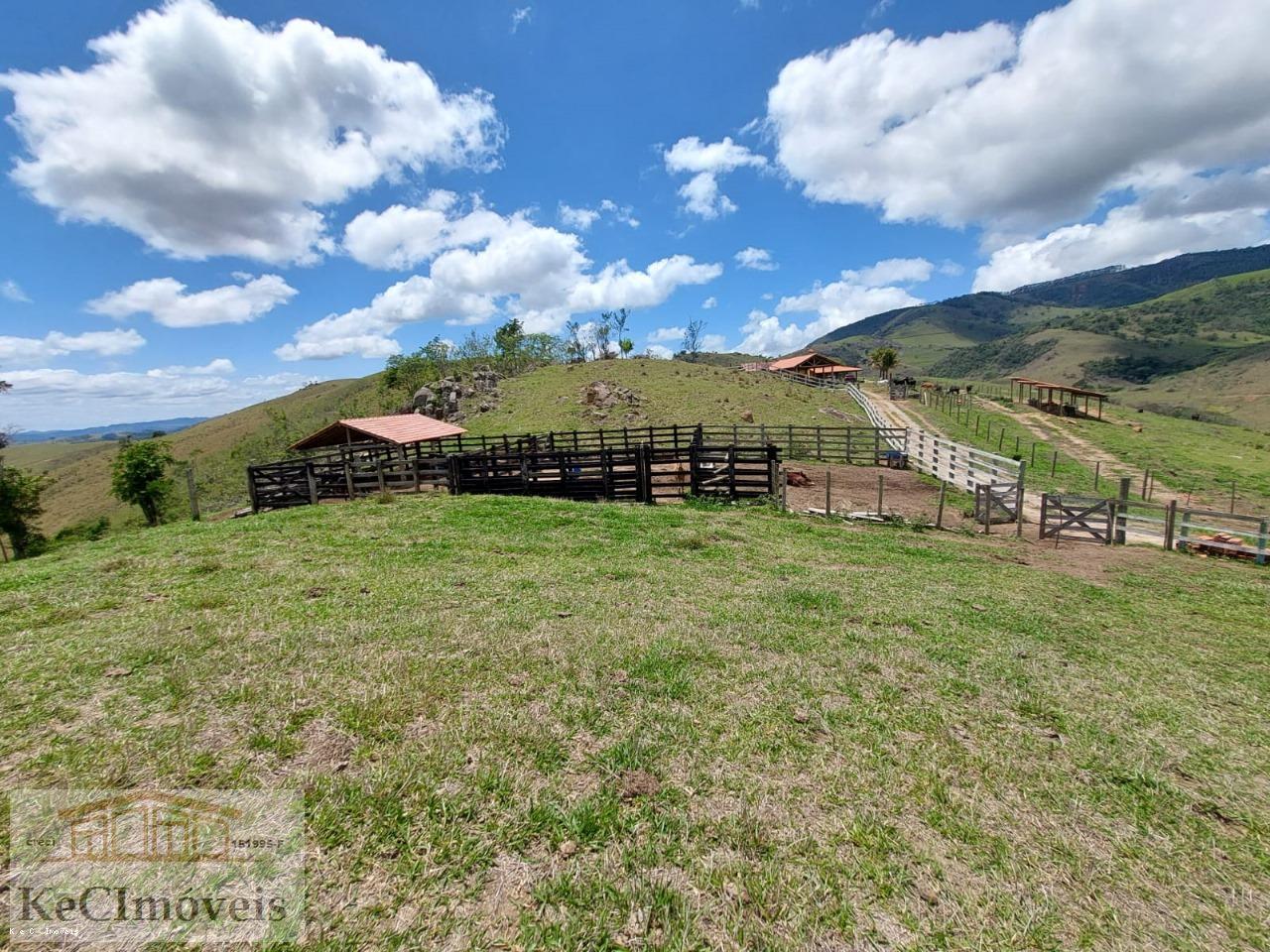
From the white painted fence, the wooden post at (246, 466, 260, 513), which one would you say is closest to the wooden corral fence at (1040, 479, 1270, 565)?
the white painted fence

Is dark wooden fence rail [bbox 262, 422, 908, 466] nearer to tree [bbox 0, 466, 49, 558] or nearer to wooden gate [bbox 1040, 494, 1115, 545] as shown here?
wooden gate [bbox 1040, 494, 1115, 545]

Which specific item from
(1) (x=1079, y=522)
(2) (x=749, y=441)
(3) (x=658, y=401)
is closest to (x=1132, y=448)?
(2) (x=749, y=441)

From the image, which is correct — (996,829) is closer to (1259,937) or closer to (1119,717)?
(1259,937)

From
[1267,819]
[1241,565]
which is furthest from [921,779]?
[1241,565]

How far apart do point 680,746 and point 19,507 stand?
51.4 meters

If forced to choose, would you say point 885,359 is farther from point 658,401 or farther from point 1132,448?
point 658,401

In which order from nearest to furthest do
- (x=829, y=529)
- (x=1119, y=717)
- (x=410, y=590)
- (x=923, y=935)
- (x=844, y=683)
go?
(x=923, y=935)
(x=1119, y=717)
(x=844, y=683)
(x=410, y=590)
(x=829, y=529)

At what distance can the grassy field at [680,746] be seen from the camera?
2781 mm

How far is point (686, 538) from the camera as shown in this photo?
36.4 ft

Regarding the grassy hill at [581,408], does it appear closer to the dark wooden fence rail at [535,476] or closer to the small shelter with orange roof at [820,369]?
the small shelter with orange roof at [820,369]

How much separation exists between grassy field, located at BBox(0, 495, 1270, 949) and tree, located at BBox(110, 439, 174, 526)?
124 feet

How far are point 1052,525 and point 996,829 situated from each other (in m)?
14.6

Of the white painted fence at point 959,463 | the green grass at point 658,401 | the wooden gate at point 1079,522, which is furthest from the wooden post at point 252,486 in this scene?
the white painted fence at point 959,463

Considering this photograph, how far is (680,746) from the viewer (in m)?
4.07
